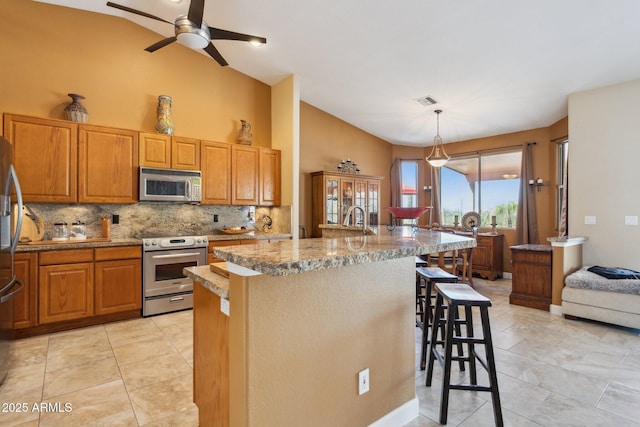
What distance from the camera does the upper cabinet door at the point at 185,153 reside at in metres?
4.26

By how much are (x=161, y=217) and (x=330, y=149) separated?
3287 millimetres

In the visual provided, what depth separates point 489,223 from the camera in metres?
6.40

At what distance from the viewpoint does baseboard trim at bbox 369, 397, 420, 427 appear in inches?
69.6

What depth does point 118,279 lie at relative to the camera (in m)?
3.64

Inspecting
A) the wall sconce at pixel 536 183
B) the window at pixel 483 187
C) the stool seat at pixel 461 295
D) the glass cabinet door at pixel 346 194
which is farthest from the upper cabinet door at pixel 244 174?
the wall sconce at pixel 536 183

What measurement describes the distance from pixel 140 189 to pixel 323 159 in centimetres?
324

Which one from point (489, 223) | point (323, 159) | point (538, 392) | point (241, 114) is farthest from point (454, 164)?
point (538, 392)

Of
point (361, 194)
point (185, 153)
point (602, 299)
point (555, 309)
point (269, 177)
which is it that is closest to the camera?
point (602, 299)

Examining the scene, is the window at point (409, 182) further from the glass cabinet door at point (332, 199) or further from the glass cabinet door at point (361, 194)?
the glass cabinet door at point (332, 199)

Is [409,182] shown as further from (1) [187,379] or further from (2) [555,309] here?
(1) [187,379]

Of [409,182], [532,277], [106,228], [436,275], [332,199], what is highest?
[409,182]

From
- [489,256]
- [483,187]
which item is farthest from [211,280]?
[483,187]

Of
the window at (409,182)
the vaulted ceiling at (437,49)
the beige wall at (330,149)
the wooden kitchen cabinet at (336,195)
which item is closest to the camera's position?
the vaulted ceiling at (437,49)

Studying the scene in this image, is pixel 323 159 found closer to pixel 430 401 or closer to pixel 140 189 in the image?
pixel 140 189
